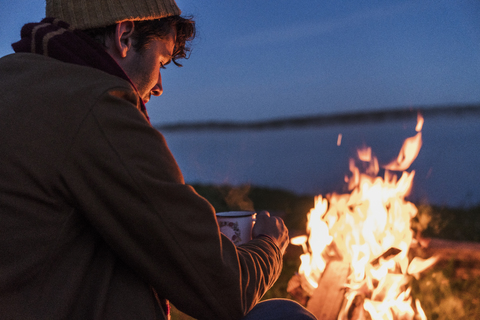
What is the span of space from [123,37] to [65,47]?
0.29 m

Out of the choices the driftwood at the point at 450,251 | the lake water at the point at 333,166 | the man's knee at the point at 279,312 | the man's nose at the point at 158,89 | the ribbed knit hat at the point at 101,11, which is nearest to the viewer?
the man's knee at the point at 279,312

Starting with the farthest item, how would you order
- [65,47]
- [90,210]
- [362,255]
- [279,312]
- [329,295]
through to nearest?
[362,255]
[329,295]
[279,312]
[65,47]
[90,210]

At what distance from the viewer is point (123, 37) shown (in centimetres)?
129

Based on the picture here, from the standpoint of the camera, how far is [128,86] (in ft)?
3.00

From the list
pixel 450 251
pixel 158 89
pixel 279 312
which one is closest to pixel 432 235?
pixel 450 251

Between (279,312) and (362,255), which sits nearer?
(279,312)

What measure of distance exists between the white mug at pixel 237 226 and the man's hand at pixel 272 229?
0.03m

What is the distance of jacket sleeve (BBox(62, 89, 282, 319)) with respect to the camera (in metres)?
0.82

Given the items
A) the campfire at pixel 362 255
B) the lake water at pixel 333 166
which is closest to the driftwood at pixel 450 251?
the campfire at pixel 362 255

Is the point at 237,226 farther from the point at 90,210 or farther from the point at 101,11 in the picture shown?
the point at 101,11

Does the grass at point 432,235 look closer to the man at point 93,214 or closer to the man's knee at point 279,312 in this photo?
the man's knee at point 279,312

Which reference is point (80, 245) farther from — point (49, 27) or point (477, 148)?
point (477, 148)

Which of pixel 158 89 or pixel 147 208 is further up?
pixel 158 89

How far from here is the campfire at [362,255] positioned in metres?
1.93
